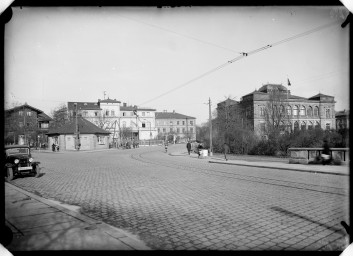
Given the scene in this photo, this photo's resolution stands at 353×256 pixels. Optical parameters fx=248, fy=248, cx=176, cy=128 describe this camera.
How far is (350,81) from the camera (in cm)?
382

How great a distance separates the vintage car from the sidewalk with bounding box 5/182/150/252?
5946 mm

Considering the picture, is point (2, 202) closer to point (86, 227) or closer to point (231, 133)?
point (86, 227)

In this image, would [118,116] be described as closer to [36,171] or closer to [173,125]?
[173,125]

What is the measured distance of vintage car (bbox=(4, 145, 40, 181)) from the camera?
37.1 feet

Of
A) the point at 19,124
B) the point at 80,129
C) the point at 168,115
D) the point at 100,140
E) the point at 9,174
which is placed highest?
the point at 168,115

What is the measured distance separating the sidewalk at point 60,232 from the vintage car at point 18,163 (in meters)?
5.95

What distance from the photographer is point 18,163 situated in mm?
11711

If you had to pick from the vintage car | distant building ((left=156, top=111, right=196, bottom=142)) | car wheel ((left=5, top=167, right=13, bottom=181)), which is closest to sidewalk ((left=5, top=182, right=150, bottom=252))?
car wheel ((left=5, top=167, right=13, bottom=181))

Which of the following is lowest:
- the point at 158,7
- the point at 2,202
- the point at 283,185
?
the point at 283,185

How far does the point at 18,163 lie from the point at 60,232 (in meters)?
8.90

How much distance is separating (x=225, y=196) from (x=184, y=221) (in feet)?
8.71

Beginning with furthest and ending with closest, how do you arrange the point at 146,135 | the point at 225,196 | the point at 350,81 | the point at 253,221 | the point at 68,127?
the point at 146,135
the point at 68,127
the point at 225,196
the point at 253,221
the point at 350,81

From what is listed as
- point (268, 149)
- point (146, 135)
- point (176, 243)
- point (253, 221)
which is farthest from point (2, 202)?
point (146, 135)

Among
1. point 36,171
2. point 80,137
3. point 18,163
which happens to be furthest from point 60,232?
point 80,137
